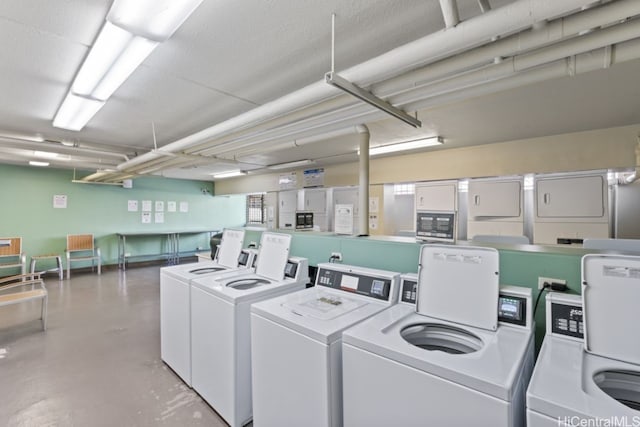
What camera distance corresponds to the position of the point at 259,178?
307 inches

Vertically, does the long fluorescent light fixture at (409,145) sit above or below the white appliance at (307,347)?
above

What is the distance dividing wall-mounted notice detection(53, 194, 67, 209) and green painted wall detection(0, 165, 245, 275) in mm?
57

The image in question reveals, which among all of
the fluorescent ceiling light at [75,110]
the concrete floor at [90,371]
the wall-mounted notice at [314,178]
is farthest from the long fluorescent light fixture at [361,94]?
the wall-mounted notice at [314,178]

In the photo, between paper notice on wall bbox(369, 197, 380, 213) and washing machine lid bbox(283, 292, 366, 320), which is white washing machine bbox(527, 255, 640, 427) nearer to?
washing machine lid bbox(283, 292, 366, 320)

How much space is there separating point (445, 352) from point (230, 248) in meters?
2.33

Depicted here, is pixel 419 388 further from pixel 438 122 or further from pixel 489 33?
pixel 438 122

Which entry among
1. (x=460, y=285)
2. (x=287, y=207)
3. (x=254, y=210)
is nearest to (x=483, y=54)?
(x=460, y=285)

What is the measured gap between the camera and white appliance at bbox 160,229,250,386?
241 centimetres

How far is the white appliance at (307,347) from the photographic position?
1.32m

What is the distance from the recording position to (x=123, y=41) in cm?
162

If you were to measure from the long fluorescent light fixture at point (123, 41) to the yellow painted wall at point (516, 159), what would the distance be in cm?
434

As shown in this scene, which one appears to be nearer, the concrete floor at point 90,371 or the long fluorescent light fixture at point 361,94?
the long fluorescent light fixture at point 361,94

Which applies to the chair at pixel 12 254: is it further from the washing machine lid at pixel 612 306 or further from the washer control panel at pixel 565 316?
the washing machine lid at pixel 612 306

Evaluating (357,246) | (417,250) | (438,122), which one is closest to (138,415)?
(357,246)
